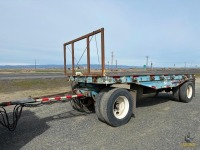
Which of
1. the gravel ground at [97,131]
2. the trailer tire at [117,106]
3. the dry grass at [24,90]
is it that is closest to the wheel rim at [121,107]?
the trailer tire at [117,106]

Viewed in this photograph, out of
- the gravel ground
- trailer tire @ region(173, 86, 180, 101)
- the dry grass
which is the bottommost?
the gravel ground


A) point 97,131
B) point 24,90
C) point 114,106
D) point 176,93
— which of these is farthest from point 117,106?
point 24,90

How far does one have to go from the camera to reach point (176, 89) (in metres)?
8.72

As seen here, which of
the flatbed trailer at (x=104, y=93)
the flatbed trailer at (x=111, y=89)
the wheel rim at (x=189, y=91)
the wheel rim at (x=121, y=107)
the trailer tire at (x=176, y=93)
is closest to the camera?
the flatbed trailer at (x=104, y=93)

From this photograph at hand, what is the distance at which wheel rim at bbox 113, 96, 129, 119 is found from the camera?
5.76 metres

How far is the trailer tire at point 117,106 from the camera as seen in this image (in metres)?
5.32

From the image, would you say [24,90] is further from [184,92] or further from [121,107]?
[184,92]

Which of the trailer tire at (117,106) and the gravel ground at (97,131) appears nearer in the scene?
the gravel ground at (97,131)

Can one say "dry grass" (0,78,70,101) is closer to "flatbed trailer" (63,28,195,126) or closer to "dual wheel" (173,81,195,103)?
"flatbed trailer" (63,28,195,126)

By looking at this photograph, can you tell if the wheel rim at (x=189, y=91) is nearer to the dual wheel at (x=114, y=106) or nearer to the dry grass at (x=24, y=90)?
the dual wheel at (x=114, y=106)

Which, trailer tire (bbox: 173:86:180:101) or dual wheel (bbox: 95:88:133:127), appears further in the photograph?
trailer tire (bbox: 173:86:180:101)

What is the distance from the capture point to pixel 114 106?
578 centimetres

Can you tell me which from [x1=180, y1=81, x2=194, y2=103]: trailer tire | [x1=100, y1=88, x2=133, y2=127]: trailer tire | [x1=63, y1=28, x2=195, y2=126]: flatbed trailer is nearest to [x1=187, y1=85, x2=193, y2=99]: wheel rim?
[x1=180, y1=81, x2=194, y2=103]: trailer tire

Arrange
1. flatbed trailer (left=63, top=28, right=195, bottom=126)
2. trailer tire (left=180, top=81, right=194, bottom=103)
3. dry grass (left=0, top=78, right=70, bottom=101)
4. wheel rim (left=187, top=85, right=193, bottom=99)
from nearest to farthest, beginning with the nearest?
1. flatbed trailer (left=63, top=28, right=195, bottom=126)
2. trailer tire (left=180, top=81, right=194, bottom=103)
3. wheel rim (left=187, top=85, right=193, bottom=99)
4. dry grass (left=0, top=78, right=70, bottom=101)
